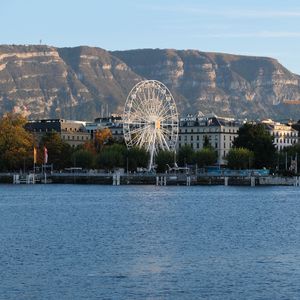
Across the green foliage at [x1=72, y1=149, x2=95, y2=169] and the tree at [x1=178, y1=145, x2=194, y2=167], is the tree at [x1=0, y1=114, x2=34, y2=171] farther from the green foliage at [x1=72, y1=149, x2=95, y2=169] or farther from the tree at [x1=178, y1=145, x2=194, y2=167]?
the tree at [x1=178, y1=145, x2=194, y2=167]

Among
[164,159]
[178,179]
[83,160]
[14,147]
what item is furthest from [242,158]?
[14,147]

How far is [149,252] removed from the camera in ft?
187

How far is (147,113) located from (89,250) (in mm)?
97568

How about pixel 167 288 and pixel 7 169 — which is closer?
pixel 167 288

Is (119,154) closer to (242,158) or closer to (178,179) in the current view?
(178,179)

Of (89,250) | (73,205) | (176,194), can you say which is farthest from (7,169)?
(89,250)

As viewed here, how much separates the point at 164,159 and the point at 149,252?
109497mm

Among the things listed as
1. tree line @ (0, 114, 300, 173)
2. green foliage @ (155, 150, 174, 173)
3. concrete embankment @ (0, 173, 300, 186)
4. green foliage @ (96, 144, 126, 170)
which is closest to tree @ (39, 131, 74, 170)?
tree line @ (0, 114, 300, 173)

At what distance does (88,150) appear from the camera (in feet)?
601

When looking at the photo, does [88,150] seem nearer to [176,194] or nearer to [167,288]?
[176,194]

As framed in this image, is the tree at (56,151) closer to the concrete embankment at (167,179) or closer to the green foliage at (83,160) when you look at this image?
the green foliage at (83,160)

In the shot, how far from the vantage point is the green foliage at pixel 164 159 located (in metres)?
166

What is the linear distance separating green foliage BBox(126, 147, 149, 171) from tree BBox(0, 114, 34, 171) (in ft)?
54.7

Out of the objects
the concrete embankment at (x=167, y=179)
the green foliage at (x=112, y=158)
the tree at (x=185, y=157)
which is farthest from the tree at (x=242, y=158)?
the green foliage at (x=112, y=158)
